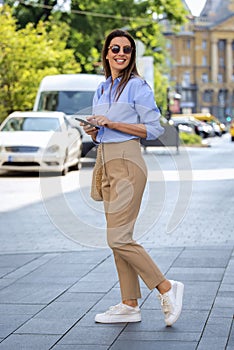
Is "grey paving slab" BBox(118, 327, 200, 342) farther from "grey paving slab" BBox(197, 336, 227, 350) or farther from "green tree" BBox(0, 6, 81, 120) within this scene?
"green tree" BBox(0, 6, 81, 120)

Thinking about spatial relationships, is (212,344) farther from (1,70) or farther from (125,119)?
(1,70)

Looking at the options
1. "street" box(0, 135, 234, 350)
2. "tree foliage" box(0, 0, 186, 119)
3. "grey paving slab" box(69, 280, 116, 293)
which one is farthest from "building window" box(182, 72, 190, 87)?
"grey paving slab" box(69, 280, 116, 293)

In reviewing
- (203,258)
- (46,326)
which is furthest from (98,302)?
(203,258)

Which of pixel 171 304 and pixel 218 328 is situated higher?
pixel 171 304

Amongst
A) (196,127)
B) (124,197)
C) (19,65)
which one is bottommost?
(196,127)

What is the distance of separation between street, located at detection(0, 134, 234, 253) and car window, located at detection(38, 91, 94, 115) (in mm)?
10817

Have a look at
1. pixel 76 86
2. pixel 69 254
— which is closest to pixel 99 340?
pixel 69 254

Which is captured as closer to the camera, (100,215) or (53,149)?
(100,215)

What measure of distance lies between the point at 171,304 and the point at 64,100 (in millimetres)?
24633

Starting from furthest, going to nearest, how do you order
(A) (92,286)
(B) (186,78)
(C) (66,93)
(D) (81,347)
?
(B) (186,78)
(C) (66,93)
(A) (92,286)
(D) (81,347)

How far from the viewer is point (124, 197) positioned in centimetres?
638

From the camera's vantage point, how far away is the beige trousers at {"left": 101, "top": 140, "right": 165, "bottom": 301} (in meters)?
6.39

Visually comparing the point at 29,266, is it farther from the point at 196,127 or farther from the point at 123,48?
the point at 196,127

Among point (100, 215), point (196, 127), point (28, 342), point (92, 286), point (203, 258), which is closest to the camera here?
→ point (28, 342)
